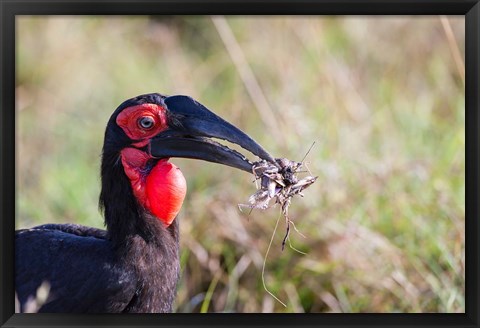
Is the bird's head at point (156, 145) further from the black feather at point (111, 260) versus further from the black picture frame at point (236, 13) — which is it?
the black picture frame at point (236, 13)

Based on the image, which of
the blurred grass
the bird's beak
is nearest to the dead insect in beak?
the bird's beak

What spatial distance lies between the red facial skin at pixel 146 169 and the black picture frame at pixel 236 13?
0.26 m

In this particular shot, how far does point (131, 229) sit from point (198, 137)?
0.29 m

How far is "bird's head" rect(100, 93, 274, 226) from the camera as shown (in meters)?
2.59

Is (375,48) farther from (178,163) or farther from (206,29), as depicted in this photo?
(178,163)

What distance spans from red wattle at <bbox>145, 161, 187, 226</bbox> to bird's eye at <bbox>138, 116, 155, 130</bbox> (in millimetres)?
107

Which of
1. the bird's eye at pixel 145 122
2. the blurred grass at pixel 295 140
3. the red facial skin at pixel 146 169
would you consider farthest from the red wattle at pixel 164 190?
the blurred grass at pixel 295 140

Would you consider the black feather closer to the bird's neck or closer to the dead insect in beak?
the bird's neck

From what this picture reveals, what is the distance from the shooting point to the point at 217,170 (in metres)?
3.88

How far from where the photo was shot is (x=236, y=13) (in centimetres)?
267

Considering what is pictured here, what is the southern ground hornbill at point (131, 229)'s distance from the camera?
260cm

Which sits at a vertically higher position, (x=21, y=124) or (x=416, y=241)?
(x=21, y=124)

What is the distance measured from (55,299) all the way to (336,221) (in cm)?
121

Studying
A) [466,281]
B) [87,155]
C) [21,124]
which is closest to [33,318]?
[466,281]
